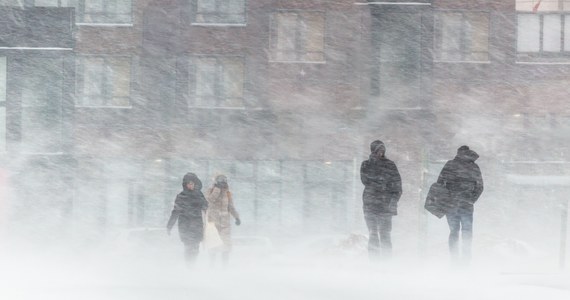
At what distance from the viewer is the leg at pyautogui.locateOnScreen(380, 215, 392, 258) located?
13.8 metres

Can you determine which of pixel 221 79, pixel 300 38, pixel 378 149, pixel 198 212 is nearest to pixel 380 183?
pixel 378 149

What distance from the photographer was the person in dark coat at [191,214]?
16656mm

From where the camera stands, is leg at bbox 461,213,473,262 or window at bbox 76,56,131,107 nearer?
leg at bbox 461,213,473,262

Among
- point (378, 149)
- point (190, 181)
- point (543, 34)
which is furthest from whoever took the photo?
point (543, 34)

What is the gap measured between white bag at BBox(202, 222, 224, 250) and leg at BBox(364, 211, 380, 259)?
3.60m

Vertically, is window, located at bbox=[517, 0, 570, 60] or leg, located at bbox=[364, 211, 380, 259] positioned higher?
window, located at bbox=[517, 0, 570, 60]

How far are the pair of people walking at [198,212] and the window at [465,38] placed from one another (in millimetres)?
24824

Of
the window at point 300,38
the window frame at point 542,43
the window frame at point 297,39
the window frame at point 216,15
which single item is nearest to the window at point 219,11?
the window frame at point 216,15

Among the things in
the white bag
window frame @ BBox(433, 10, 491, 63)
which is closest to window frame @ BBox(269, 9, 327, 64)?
window frame @ BBox(433, 10, 491, 63)

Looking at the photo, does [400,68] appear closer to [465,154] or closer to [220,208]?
[220,208]

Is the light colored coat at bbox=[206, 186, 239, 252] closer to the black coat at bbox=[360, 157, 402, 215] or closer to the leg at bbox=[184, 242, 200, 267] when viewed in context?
the leg at bbox=[184, 242, 200, 267]

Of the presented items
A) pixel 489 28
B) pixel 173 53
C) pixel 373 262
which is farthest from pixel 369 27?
pixel 373 262

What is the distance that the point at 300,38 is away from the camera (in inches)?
1629

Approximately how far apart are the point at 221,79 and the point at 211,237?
25.0 metres
